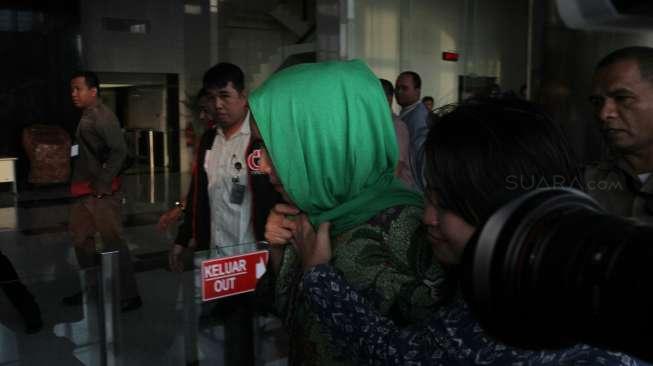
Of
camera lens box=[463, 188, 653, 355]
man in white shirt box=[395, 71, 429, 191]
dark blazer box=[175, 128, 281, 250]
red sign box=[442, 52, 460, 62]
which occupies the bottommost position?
dark blazer box=[175, 128, 281, 250]

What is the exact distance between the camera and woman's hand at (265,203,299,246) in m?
1.43

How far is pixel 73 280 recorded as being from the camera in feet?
8.06

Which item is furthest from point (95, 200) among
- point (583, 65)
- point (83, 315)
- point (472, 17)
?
point (472, 17)

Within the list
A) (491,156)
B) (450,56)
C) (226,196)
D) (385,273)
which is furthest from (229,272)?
(450,56)

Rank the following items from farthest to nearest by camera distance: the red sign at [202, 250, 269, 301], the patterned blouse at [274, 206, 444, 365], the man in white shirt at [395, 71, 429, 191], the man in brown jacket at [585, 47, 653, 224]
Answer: the man in white shirt at [395, 71, 429, 191]
the red sign at [202, 250, 269, 301]
the man in brown jacket at [585, 47, 653, 224]
the patterned blouse at [274, 206, 444, 365]

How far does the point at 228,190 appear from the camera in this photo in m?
2.91

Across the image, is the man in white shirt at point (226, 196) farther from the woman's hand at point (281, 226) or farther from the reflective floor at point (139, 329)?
the woman's hand at point (281, 226)

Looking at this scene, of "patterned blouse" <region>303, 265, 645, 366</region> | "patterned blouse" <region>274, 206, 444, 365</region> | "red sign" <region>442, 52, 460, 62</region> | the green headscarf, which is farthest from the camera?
"red sign" <region>442, 52, 460, 62</region>

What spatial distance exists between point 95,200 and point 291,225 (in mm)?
3414

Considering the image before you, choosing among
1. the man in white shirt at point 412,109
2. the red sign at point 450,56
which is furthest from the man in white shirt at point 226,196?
the red sign at point 450,56

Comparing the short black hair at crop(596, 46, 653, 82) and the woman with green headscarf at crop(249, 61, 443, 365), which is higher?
the short black hair at crop(596, 46, 653, 82)

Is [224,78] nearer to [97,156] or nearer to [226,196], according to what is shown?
[226,196]

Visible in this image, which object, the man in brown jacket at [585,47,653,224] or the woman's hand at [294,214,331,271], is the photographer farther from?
the man in brown jacket at [585,47,653,224]

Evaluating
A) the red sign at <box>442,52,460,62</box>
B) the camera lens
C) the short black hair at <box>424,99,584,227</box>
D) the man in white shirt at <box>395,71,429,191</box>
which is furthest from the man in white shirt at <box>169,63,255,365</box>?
the red sign at <box>442,52,460,62</box>
